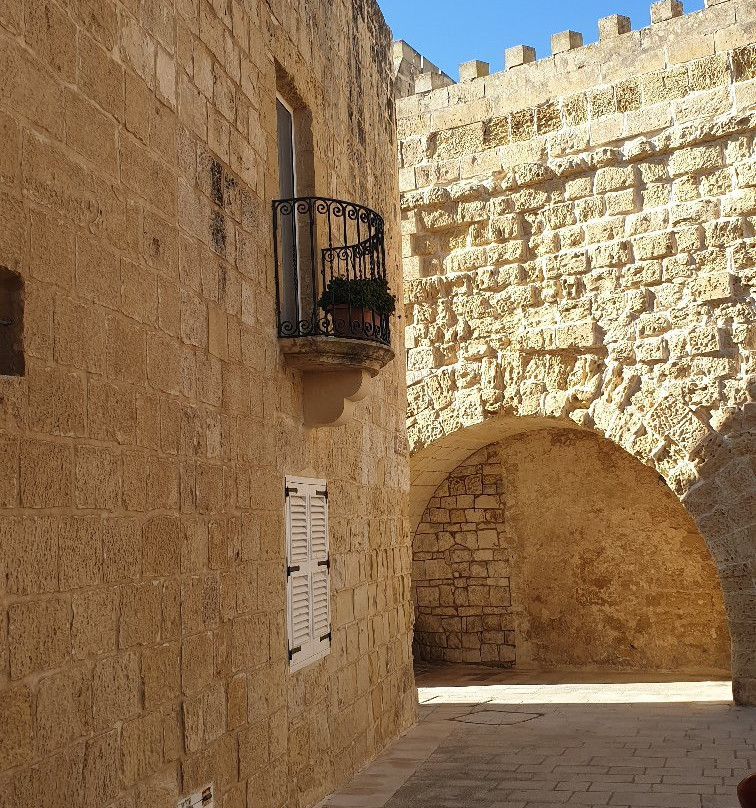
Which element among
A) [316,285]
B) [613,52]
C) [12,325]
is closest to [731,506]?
[613,52]

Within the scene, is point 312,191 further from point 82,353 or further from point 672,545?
point 672,545

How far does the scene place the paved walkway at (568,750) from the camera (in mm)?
5773

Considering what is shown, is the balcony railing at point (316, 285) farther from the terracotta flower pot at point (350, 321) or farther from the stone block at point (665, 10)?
the stone block at point (665, 10)

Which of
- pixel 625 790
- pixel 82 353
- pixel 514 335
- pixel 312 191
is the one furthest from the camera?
pixel 514 335

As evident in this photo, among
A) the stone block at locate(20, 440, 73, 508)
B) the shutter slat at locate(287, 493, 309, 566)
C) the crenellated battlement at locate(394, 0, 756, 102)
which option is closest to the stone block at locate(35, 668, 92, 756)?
the stone block at locate(20, 440, 73, 508)

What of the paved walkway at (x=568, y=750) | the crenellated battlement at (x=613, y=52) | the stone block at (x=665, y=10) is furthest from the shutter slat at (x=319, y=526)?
the stone block at (x=665, y=10)

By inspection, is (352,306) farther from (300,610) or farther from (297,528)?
(300,610)

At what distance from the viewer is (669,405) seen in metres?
9.19

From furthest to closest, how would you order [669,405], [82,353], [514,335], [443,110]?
[443,110] < [514,335] < [669,405] < [82,353]

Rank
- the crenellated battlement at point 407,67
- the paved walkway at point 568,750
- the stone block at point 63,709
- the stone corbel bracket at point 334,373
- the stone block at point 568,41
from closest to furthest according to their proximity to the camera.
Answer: the stone block at point 63,709, the stone corbel bracket at point 334,373, the paved walkway at point 568,750, the stone block at point 568,41, the crenellated battlement at point 407,67

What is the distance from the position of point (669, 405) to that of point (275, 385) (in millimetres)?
4864

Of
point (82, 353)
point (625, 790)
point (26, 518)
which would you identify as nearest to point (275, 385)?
point (82, 353)

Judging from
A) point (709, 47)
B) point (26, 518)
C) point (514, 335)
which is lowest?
point (26, 518)

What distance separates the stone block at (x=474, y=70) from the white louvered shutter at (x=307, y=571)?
604cm
